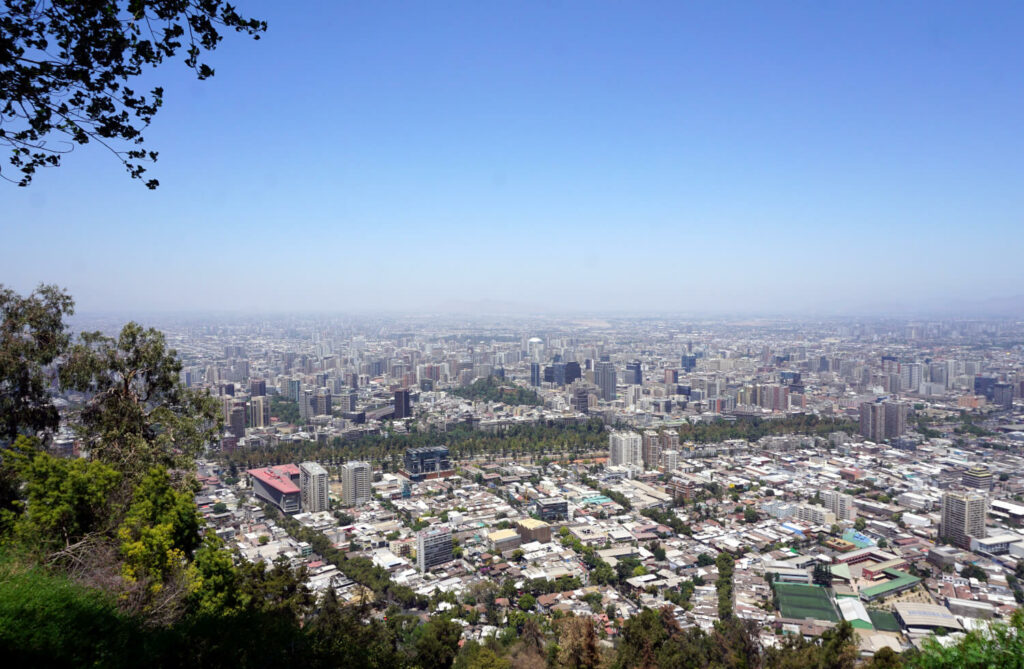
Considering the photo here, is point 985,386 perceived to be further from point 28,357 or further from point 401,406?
point 28,357

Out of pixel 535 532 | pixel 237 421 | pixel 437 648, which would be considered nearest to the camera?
pixel 437 648

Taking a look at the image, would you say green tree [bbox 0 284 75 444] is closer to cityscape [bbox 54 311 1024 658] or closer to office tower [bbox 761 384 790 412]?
cityscape [bbox 54 311 1024 658]

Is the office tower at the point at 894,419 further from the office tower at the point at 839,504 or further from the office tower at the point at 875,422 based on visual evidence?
the office tower at the point at 839,504

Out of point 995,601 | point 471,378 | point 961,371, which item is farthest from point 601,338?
point 995,601

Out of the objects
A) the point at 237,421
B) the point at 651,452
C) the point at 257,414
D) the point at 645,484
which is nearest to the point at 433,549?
the point at 645,484

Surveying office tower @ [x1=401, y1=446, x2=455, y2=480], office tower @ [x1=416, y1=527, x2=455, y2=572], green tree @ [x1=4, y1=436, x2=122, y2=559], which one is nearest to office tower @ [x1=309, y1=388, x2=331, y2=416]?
office tower @ [x1=401, y1=446, x2=455, y2=480]
